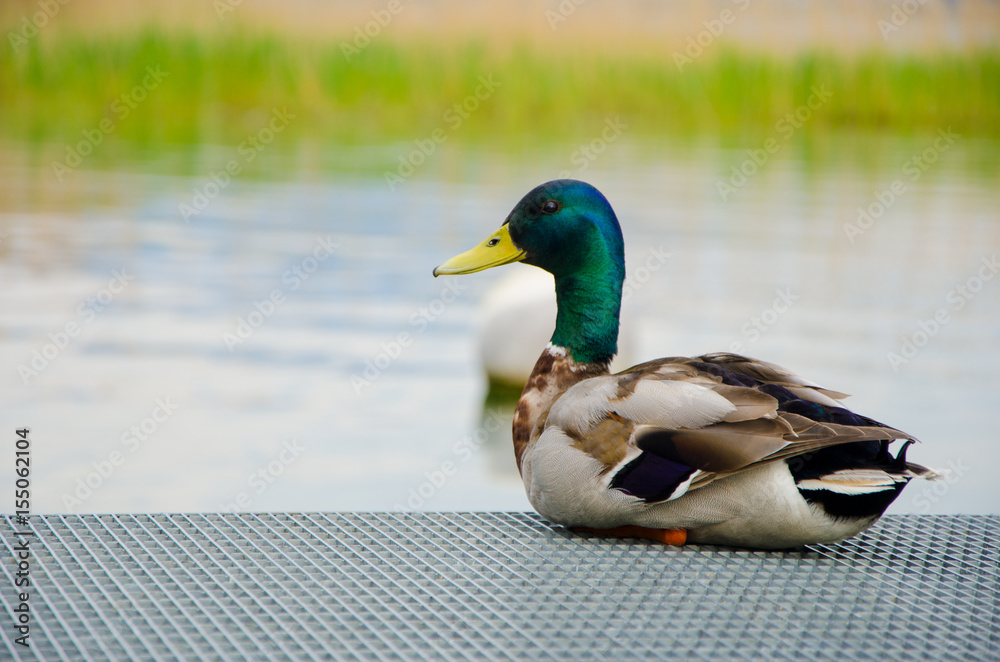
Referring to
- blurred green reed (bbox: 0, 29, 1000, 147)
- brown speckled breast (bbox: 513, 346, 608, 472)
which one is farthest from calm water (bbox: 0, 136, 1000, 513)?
blurred green reed (bbox: 0, 29, 1000, 147)

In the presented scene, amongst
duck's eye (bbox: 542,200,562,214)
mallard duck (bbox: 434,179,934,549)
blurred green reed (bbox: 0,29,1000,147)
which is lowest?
A: mallard duck (bbox: 434,179,934,549)

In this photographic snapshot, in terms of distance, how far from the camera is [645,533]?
229 cm

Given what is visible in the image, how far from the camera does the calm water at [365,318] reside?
4.05m

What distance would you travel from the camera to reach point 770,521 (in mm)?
2148

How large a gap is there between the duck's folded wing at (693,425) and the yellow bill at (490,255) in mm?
446

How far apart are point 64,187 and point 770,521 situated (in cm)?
855

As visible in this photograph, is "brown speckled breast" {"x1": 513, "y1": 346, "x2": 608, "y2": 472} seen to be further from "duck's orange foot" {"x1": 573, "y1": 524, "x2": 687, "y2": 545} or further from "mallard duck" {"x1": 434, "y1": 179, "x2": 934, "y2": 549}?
"duck's orange foot" {"x1": 573, "y1": 524, "x2": 687, "y2": 545}

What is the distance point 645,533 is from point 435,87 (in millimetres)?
14388

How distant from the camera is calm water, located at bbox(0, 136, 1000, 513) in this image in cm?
405

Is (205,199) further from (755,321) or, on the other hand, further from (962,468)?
(962,468)

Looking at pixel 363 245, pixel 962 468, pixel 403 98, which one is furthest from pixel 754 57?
pixel 962 468

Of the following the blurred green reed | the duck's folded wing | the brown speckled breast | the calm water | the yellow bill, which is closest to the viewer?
the duck's folded wing

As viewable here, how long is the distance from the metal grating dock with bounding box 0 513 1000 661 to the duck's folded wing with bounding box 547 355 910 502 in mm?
157

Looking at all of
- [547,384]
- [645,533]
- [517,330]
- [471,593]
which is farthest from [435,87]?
[471,593]
